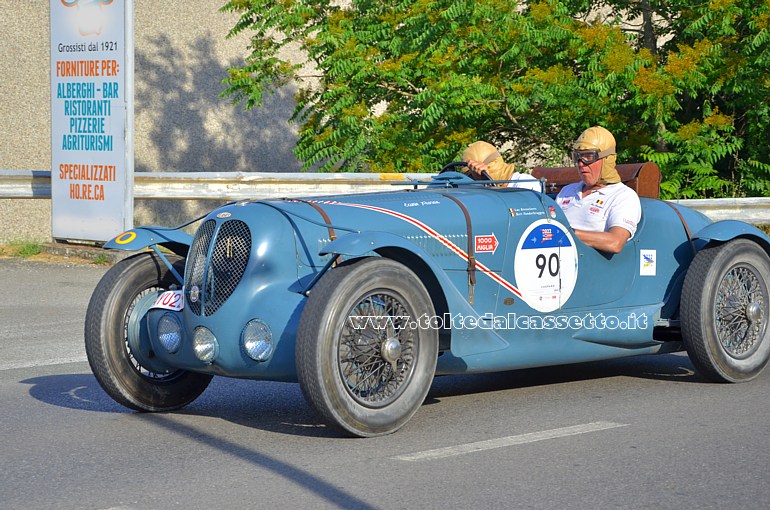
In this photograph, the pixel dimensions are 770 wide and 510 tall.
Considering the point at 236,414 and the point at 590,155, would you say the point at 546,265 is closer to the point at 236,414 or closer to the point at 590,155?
the point at 590,155

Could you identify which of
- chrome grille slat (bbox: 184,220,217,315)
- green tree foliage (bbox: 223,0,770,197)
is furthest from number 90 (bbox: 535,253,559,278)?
green tree foliage (bbox: 223,0,770,197)

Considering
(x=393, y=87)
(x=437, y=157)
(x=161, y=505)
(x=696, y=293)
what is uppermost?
(x=393, y=87)

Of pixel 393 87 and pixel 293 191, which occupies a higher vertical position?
pixel 393 87

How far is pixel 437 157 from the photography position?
45.7 feet

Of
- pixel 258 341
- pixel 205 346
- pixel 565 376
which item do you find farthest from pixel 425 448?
pixel 565 376

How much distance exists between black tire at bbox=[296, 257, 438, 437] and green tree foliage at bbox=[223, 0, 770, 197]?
787cm

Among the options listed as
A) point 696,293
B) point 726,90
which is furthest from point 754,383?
point 726,90

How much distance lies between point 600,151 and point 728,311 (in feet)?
4.05

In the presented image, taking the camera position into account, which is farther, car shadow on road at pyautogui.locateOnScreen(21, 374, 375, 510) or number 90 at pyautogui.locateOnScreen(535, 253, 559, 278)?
number 90 at pyautogui.locateOnScreen(535, 253, 559, 278)

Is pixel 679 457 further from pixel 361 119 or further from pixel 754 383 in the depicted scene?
pixel 361 119

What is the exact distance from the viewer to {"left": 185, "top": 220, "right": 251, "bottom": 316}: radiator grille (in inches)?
216

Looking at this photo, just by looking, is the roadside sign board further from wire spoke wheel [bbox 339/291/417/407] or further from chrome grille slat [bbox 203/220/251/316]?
wire spoke wheel [bbox 339/291/417/407]

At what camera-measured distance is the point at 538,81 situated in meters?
13.1

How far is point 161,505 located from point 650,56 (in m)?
10.1
